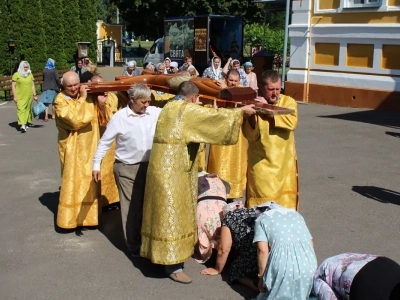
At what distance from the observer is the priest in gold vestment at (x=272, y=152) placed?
5.52m

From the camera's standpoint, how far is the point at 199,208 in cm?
598

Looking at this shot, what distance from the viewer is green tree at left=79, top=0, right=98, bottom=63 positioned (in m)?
31.3

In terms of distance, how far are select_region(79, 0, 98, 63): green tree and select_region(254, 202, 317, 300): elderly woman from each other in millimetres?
27732

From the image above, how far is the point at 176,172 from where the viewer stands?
17.4 feet

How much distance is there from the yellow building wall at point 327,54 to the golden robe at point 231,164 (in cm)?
1183

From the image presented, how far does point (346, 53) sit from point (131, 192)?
13854 mm

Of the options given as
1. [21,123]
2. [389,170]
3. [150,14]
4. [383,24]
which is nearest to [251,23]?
[150,14]

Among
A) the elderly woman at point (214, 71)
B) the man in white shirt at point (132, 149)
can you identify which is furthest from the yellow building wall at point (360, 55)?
the man in white shirt at point (132, 149)

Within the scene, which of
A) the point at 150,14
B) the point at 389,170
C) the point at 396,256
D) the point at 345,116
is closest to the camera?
the point at 396,256

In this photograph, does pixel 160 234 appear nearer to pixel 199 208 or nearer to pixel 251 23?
pixel 199 208

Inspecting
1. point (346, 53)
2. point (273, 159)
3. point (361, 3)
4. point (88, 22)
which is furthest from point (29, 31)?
point (273, 159)

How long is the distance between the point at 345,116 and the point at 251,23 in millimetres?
31634

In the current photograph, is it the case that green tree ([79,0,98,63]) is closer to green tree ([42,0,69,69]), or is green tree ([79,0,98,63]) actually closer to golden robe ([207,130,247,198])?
green tree ([42,0,69,69])

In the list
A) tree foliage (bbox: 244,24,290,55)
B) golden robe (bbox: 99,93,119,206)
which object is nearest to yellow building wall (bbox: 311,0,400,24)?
golden robe (bbox: 99,93,119,206)
